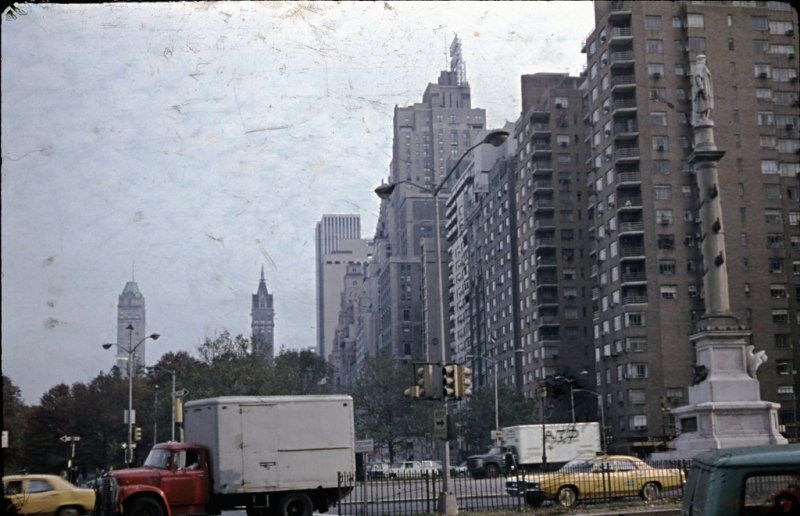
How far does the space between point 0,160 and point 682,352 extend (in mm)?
87967

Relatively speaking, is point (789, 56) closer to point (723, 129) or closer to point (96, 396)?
point (723, 129)

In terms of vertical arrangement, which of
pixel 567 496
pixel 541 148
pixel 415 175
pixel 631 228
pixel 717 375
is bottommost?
pixel 567 496

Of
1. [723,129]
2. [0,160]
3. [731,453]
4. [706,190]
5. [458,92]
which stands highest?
[458,92]

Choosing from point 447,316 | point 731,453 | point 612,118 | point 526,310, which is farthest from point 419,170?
point 731,453

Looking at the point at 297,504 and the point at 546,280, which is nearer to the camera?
the point at 297,504

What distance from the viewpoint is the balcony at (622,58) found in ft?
304

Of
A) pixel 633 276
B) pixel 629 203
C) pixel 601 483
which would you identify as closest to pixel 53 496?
pixel 601 483

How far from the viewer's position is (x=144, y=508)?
70.4ft

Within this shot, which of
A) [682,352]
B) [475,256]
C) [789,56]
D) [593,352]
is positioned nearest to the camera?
[682,352]

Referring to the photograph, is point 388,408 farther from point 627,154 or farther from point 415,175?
point 415,175

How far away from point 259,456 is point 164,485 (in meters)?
2.69

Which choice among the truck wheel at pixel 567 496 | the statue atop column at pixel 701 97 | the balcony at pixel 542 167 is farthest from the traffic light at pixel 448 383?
the balcony at pixel 542 167

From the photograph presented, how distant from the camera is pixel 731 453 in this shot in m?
7.71

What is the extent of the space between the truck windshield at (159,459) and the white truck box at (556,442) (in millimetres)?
37307
